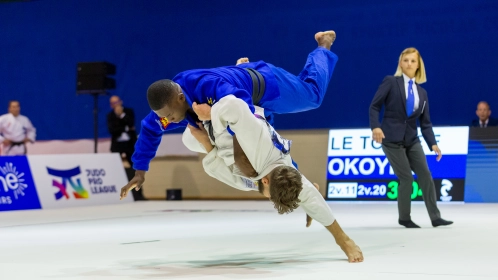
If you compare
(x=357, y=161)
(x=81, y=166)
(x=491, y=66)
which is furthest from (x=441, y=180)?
(x=81, y=166)

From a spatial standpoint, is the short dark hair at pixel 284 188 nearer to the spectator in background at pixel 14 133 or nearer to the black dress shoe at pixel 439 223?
the black dress shoe at pixel 439 223

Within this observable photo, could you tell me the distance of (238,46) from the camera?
13.7 metres

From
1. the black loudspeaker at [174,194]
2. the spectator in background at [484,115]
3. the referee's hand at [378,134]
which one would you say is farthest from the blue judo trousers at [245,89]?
the black loudspeaker at [174,194]

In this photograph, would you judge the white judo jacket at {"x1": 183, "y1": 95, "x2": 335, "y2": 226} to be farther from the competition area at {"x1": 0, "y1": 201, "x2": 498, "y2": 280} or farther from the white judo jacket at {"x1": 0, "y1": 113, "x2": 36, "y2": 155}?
the white judo jacket at {"x1": 0, "y1": 113, "x2": 36, "y2": 155}

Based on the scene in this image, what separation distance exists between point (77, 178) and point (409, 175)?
6428mm

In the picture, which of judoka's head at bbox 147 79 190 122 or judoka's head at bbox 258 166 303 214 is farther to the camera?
judoka's head at bbox 147 79 190 122

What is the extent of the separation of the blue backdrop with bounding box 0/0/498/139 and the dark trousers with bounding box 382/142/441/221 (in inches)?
214

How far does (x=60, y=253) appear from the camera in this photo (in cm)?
518

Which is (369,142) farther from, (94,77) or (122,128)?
(94,77)

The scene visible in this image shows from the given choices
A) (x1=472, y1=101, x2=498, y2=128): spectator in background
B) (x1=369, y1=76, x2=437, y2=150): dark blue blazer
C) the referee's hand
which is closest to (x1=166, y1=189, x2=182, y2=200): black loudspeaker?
(x1=472, y1=101, x2=498, y2=128): spectator in background

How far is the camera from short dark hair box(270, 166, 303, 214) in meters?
4.02

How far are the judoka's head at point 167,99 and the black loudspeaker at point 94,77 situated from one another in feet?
29.8

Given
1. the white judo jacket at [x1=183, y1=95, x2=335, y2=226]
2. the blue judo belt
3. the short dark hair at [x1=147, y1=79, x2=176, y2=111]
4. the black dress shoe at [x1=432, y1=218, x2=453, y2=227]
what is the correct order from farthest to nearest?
1. the black dress shoe at [x1=432, y1=218, x2=453, y2=227]
2. the blue judo belt
3. the short dark hair at [x1=147, y1=79, x2=176, y2=111]
4. the white judo jacket at [x1=183, y1=95, x2=335, y2=226]

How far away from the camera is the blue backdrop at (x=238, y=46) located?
12148 mm
